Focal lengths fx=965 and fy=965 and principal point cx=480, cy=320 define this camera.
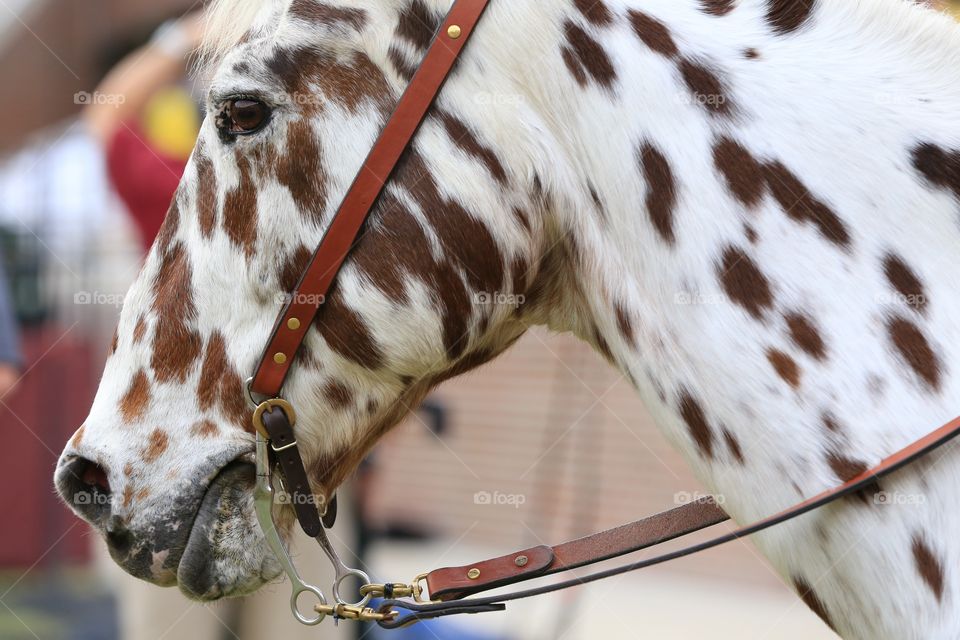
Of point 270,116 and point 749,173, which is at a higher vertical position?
point 749,173

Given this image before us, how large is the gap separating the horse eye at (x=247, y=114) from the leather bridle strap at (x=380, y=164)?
0.18 meters

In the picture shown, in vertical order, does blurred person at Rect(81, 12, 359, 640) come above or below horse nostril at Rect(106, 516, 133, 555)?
below

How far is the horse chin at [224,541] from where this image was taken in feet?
5.04

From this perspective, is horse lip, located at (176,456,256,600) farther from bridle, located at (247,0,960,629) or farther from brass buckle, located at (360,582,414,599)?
brass buckle, located at (360,582,414,599)

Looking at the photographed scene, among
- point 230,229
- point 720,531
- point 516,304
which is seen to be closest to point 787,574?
point 516,304

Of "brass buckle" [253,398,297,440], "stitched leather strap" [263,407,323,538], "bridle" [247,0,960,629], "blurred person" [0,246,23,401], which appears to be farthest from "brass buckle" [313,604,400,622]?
"blurred person" [0,246,23,401]

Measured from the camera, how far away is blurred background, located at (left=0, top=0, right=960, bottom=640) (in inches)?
193

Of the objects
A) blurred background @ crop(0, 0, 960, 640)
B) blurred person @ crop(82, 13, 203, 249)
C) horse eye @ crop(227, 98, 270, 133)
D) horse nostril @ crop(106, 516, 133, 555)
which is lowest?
blurred background @ crop(0, 0, 960, 640)

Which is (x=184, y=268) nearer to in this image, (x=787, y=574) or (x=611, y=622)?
(x=787, y=574)

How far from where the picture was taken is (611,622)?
551 cm

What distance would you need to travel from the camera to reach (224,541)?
1.55 metres

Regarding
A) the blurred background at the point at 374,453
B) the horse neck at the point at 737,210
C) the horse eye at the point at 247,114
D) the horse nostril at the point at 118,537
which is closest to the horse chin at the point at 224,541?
the horse nostril at the point at 118,537

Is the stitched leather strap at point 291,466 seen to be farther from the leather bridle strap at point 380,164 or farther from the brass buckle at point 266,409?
the leather bridle strap at point 380,164

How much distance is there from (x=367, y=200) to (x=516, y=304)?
0.31 metres
